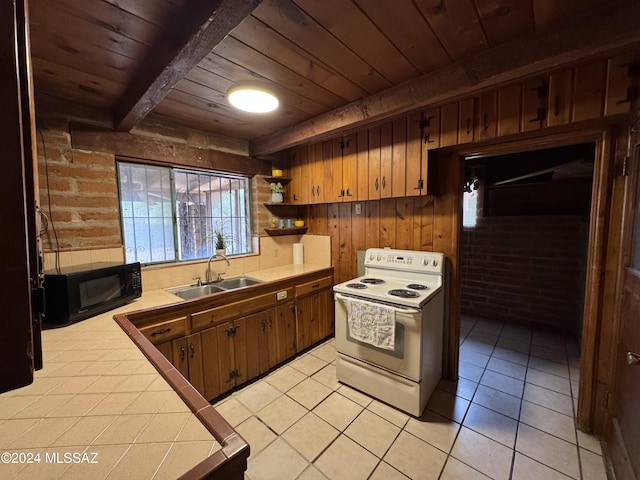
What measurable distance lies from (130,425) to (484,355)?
118 inches

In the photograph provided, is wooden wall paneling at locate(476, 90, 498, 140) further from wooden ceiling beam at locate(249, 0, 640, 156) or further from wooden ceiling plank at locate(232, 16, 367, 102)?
wooden ceiling plank at locate(232, 16, 367, 102)

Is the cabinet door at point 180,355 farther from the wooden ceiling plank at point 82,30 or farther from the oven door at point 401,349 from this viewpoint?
the wooden ceiling plank at point 82,30

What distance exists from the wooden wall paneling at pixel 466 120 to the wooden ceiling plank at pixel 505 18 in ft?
1.43

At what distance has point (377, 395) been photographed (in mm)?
2053

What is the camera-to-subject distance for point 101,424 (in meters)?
0.75

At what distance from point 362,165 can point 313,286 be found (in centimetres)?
132

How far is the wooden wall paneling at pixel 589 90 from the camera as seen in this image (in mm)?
1382

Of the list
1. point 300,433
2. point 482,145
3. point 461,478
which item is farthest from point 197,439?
point 482,145

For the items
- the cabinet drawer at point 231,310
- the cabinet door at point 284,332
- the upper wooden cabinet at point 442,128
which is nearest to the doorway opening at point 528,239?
the upper wooden cabinet at point 442,128

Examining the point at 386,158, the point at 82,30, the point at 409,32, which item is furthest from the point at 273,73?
the point at 386,158

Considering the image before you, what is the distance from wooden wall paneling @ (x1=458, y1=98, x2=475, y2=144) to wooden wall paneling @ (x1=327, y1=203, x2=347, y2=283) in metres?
1.44

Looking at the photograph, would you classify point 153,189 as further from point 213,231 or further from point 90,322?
point 90,322

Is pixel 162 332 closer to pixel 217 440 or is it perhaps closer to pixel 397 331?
pixel 217 440

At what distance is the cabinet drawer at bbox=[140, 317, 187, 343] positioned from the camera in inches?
65.9
